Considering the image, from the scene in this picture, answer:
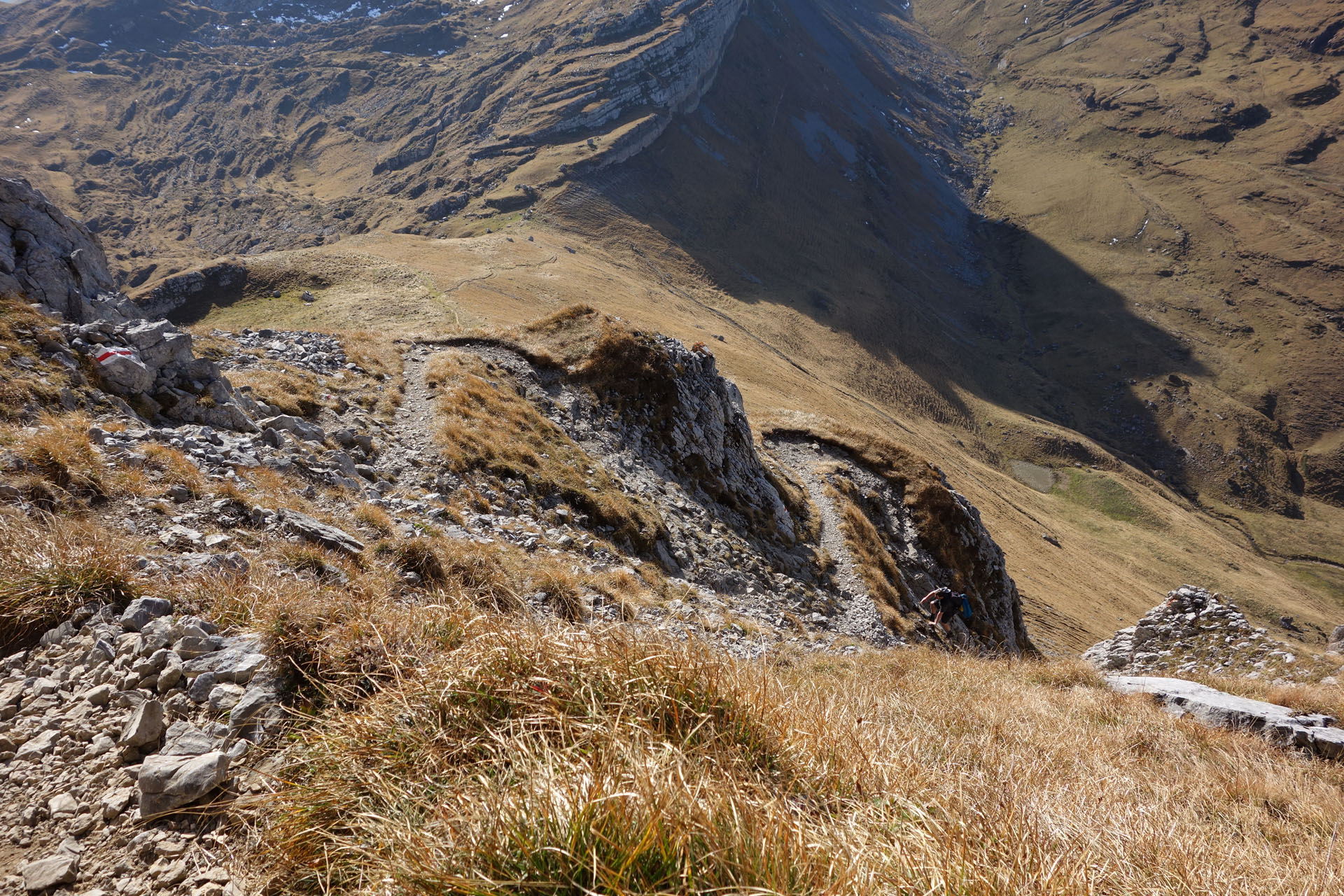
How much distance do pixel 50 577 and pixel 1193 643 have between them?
978 inches

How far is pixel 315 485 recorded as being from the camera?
9680mm

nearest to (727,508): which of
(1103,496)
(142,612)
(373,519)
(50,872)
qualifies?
(373,519)

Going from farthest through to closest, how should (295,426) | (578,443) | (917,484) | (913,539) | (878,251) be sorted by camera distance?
(878,251), (917,484), (913,539), (578,443), (295,426)

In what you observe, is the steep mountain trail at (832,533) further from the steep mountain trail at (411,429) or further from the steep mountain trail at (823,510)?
the steep mountain trail at (411,429)

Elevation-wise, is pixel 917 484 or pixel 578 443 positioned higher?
pixel 578 443

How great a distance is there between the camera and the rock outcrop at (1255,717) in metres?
7.14

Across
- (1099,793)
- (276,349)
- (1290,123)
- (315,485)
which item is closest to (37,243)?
(276,349)

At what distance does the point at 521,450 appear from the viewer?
48.8 feet

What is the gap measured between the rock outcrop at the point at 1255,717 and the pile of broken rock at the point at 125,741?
10777 millimetres

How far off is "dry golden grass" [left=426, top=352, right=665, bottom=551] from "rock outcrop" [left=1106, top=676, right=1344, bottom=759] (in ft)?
33.3

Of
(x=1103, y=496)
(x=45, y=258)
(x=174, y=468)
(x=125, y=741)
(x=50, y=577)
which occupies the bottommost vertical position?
(x=1103, y=496)

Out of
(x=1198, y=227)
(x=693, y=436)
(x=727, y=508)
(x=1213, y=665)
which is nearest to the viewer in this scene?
(x=1213, y=665)

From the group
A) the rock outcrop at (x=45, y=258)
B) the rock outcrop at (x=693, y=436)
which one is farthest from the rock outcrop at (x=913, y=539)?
Answer: the rock outcrop at (x=45, y=258)

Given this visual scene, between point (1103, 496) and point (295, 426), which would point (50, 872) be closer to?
point (295, 426)
